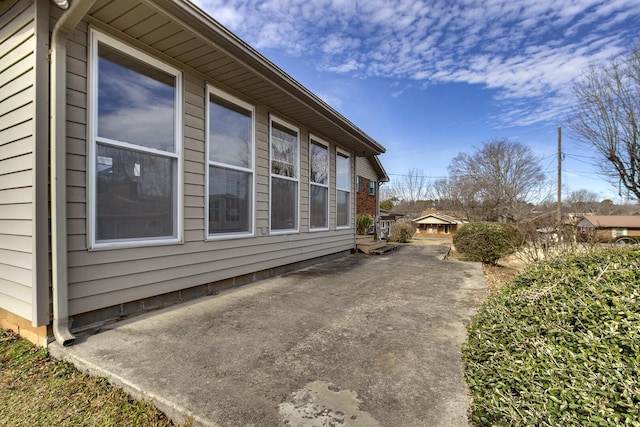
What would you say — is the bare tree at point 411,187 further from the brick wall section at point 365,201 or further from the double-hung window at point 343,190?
the double-hung window at point 343,190

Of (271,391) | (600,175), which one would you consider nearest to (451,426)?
(271,391)

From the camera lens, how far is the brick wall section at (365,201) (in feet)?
34.7

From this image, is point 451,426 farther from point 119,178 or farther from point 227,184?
point 227,184

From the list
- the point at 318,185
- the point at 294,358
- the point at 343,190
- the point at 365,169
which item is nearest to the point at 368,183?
the point at 365,169

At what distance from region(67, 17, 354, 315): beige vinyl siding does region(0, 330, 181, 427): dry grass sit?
1.70ft

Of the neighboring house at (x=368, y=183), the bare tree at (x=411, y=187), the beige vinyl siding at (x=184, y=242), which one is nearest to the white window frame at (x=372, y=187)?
the neighboring house at (x=368, y=183)

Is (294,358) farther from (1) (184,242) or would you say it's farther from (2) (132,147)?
(2) (132,147)

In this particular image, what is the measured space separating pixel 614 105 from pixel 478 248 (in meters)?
5.28

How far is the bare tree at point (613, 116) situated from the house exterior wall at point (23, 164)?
11599 mm

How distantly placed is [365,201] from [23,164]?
31.7 feet

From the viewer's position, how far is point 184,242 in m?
3.71

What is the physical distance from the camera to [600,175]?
9273mm

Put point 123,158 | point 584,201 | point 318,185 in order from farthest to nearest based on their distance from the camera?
point 584,201 < point 318,185 < point 123,158

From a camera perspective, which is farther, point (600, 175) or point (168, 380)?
point (600, 175)
